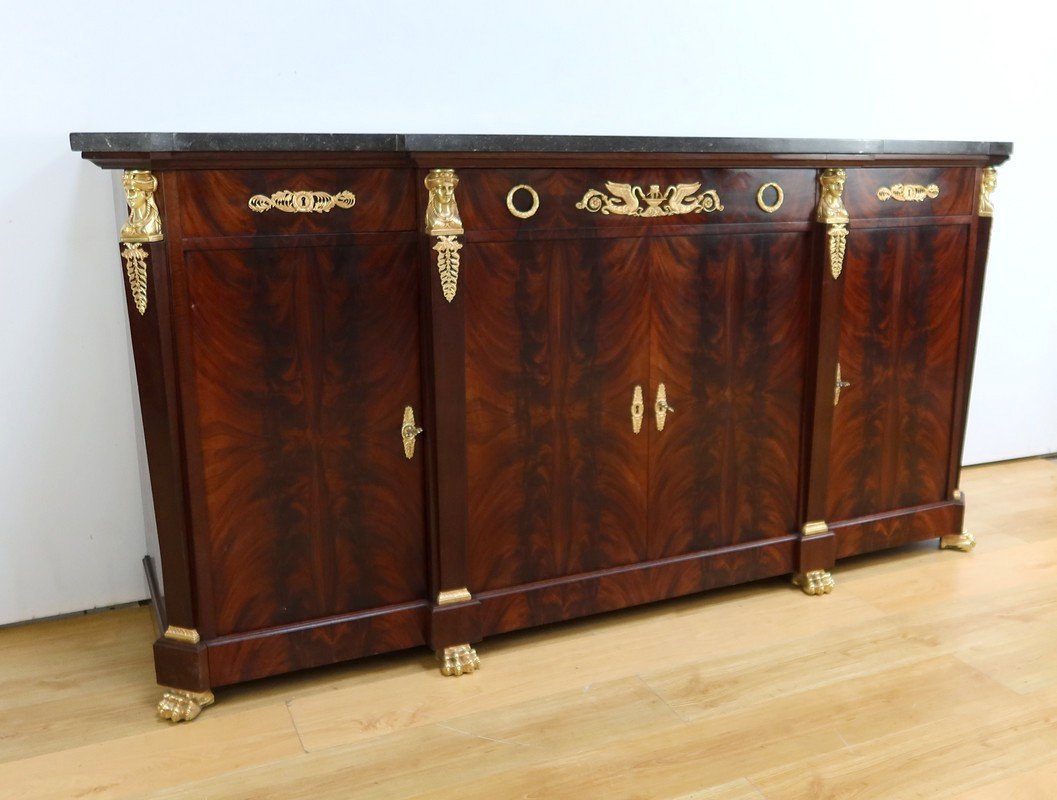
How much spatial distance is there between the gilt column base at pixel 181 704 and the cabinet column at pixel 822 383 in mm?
1404

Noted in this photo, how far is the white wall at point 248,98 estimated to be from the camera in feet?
6.92

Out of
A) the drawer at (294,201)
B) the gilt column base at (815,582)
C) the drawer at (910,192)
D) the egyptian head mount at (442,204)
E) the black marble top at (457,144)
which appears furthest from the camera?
the gilt column base at (815,582)

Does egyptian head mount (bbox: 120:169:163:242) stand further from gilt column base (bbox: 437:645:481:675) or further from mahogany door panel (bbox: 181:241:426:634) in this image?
gilt column base (bbox: 437:645:481:675)

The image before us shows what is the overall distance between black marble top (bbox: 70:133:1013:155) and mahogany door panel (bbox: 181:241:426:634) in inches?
7.5

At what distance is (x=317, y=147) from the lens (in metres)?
1.70

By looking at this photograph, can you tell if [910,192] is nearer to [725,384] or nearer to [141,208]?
[725,384]

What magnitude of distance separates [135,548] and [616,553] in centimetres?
116

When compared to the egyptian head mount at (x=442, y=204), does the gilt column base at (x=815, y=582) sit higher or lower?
lower

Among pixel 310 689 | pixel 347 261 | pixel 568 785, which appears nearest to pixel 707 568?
pixel 568 785

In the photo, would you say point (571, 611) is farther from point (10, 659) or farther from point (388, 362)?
point (10, 659)

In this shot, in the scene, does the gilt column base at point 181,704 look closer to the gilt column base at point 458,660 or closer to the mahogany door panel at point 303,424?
the mahogany door panel at point 303,424

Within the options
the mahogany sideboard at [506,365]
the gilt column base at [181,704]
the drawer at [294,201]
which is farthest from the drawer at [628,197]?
the gilt column base at [181,704]

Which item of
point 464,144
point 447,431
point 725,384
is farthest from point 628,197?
point 447,431

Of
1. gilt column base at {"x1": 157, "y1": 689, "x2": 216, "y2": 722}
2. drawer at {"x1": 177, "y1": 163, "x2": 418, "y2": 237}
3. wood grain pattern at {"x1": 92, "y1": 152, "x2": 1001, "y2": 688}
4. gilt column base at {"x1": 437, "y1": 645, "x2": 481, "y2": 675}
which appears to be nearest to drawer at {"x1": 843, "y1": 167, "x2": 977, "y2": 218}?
wood grain pattern at {"x1": 92, "y1": 152, "x2": 1001, "y2": 688}
